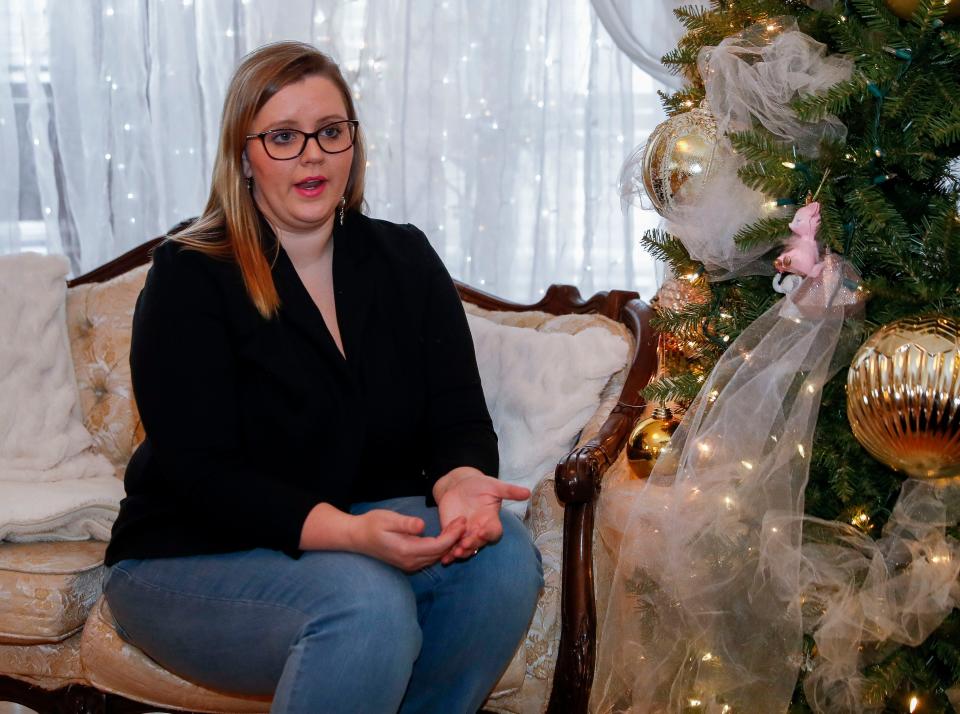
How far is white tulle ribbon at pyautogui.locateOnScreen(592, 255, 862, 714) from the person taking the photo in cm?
136

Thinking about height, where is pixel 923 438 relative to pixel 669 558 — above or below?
above

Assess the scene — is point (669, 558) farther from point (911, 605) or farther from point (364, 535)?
point (364, 535)

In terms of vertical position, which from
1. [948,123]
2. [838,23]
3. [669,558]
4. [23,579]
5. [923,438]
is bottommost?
[23,579]

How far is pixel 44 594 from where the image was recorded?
179cm

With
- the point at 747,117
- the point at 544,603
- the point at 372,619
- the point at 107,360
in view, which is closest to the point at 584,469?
the point at 544,603

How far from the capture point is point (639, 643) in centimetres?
151

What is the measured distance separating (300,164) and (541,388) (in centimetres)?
69

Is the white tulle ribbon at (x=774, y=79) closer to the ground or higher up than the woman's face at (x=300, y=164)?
higher up

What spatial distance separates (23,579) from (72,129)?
1657 millimetres

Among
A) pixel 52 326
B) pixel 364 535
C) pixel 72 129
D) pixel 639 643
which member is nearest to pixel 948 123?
pixel 639 643

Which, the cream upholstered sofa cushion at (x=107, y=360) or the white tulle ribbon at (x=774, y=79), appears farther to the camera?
the cream upholstered sofa cushion at (x=107, y=360)

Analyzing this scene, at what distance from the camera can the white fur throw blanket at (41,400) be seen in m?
2.12

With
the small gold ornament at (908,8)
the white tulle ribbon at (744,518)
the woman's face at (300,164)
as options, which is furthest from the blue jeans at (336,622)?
the small gold ornament at (908,8)

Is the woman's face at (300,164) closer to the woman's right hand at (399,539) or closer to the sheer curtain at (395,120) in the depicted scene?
the woman's right hand at (399,539)
